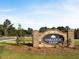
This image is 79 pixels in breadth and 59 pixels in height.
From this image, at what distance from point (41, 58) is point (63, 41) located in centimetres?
1417

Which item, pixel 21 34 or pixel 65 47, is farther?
pixel 21 34

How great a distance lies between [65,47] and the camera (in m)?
36.8

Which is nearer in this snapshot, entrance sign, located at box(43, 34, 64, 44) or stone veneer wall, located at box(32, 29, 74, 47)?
stone veneer wall, located at box(32, 29, 74, 47)

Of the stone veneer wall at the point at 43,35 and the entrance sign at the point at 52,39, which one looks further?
the entrance sign at the point at 52,39

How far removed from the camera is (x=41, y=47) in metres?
36.2

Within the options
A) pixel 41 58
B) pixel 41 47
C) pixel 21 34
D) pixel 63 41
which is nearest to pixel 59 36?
pixel 63 41

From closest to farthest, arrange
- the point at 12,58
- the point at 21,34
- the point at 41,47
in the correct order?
the point at 12,58, the point at 41,47, the point at 21,34

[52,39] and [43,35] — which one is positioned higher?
[43,35]

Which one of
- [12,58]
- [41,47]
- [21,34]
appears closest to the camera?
[12,58]

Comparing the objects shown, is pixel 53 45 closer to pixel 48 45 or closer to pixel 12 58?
pixel 48 45

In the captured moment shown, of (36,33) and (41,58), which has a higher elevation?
(36,33)

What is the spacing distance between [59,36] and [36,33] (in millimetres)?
3332

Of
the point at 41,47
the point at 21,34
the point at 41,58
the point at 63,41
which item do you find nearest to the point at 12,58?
the point at 41,58

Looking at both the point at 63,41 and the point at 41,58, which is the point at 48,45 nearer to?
the point at 63,41
